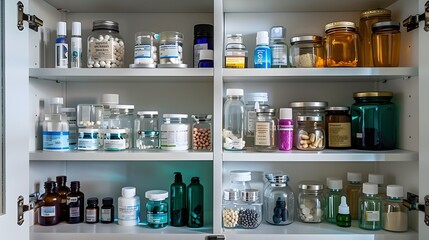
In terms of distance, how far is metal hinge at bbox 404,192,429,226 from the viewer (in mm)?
1165

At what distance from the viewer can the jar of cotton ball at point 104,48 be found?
1342 millimetres

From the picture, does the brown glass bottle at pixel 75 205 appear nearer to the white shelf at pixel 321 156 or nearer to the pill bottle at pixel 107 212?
the pill bottle at pixel 107 212

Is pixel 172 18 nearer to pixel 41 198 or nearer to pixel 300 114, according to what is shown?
pixel 300 114

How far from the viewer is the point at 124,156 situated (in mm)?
1266

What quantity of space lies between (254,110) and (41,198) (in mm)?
816

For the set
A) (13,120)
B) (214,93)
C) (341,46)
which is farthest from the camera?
(341,46)

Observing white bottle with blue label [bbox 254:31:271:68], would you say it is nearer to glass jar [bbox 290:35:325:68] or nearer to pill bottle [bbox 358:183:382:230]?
glass jar [bbox 290:35:325:68]

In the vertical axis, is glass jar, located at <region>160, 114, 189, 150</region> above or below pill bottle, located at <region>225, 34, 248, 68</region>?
below

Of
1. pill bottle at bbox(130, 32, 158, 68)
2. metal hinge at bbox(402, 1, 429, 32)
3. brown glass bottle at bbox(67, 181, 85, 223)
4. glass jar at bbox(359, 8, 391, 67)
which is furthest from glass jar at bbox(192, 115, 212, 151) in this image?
metal hinge at bbox(402, 1, 429, 32)

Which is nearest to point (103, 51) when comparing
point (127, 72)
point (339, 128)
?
point (127, 72)

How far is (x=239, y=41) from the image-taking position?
4.44 ft

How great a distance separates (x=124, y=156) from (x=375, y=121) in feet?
2.83

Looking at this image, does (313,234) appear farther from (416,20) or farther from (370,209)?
(416,20)

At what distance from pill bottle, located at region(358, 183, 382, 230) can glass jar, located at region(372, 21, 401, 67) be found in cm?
43
